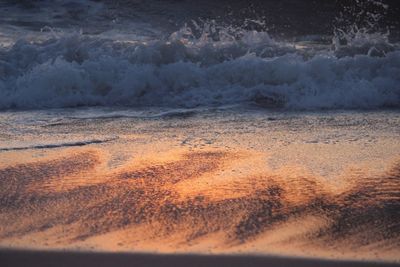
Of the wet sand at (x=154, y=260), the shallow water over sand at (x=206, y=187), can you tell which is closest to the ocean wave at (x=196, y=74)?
the shallow water over sand at (x=206, y=187)

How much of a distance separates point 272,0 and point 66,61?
6.93m

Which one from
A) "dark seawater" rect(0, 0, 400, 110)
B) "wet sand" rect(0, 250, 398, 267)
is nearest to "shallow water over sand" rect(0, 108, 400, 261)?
"wet sand" rect(0, 250, 398, 267)

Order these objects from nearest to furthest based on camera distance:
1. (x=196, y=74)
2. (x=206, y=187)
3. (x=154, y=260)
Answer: (x=154, y=260), (x=206, y=187), (x=196, y=74)

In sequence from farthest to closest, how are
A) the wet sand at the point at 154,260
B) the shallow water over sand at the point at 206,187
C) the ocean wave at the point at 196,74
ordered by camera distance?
the ocean wave at the point at 196,74, the shallow water over sand at the point at 206,187, the wet sand at the point at 154,260

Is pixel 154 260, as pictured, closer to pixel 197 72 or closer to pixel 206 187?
pixel 206 187

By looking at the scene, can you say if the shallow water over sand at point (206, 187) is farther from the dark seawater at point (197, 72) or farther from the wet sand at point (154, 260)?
the dark seawater at point (197, 72)

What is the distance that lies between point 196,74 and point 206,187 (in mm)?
4607

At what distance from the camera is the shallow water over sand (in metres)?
3.01

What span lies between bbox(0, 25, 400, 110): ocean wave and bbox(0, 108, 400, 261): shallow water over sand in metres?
1.43

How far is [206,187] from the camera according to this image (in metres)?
3.86

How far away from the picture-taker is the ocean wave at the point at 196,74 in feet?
24.8

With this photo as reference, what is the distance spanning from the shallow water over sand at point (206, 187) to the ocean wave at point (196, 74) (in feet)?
4.68

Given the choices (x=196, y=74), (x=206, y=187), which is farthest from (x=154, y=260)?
(x=196, y=74)

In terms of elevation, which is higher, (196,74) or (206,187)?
(196,74)
